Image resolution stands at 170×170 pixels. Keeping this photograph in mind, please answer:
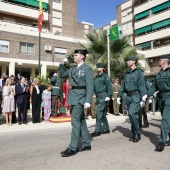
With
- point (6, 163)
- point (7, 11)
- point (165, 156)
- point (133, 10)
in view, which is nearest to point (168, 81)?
point (165, 156)

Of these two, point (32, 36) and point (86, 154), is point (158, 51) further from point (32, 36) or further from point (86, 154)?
point (86, 154)

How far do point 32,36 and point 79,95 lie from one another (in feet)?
76.0

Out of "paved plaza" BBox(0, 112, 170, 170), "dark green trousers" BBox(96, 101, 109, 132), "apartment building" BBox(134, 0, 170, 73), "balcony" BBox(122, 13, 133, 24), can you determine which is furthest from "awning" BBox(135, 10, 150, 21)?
"paved plaza" BBox(0, 112, 170, 170)

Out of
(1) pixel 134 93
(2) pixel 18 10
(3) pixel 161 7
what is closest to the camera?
(1) pixel 134 93

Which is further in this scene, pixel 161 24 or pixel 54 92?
pixel 161 24

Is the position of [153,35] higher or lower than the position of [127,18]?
lower

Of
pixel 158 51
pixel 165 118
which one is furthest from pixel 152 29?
pixel 165 118

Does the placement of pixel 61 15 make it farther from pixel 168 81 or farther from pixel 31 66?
pixel 168 81

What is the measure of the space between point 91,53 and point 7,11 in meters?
16.7

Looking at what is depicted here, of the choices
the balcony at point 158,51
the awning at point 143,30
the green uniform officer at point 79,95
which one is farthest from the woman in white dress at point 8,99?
the awning at point 143,30

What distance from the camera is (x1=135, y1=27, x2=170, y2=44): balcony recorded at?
117ft

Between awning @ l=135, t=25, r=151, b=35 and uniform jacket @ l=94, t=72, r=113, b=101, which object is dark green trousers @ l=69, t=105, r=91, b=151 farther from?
awning @ l=135, t=25, r=151, b=35

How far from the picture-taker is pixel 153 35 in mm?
37625

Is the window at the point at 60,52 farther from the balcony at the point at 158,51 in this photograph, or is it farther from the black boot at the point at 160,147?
the black boot at the point at 160,147
